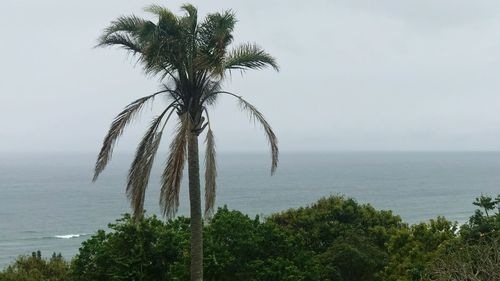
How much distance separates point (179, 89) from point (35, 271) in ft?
45.7

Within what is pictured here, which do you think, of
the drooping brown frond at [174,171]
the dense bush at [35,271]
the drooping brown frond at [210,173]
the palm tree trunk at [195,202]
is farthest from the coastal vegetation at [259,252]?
the drooping brown frond at [174,171]

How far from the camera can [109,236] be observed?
18.4 metres

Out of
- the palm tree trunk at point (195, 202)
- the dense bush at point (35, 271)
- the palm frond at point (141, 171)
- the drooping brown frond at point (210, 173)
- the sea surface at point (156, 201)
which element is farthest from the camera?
the sea surface at point (156, 201)

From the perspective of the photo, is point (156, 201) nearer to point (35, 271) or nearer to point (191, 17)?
point (35, 271)

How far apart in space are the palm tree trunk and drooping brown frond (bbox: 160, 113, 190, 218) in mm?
308

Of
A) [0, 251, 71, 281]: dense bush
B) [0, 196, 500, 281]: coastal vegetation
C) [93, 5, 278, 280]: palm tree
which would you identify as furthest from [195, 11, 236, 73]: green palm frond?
[0, 251, 71, 281]: dense bush

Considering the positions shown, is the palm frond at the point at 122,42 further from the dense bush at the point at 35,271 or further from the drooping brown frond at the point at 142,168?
the dense bush at the point at 35,271

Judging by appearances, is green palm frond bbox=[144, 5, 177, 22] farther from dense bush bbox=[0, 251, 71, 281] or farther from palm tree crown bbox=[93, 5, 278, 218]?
dense bush bbox=[0, 251, 71, 281]

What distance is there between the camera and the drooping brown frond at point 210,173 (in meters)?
12.2

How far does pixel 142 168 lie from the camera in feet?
38.0

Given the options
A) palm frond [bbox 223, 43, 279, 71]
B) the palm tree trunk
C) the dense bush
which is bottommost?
the dense bush

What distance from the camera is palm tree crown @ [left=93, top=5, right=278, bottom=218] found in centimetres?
1137

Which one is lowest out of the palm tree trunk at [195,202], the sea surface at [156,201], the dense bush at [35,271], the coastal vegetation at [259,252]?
the sea surface at [156,201]

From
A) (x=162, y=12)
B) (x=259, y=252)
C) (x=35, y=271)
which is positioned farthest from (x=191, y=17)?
(x=35, y=271)
